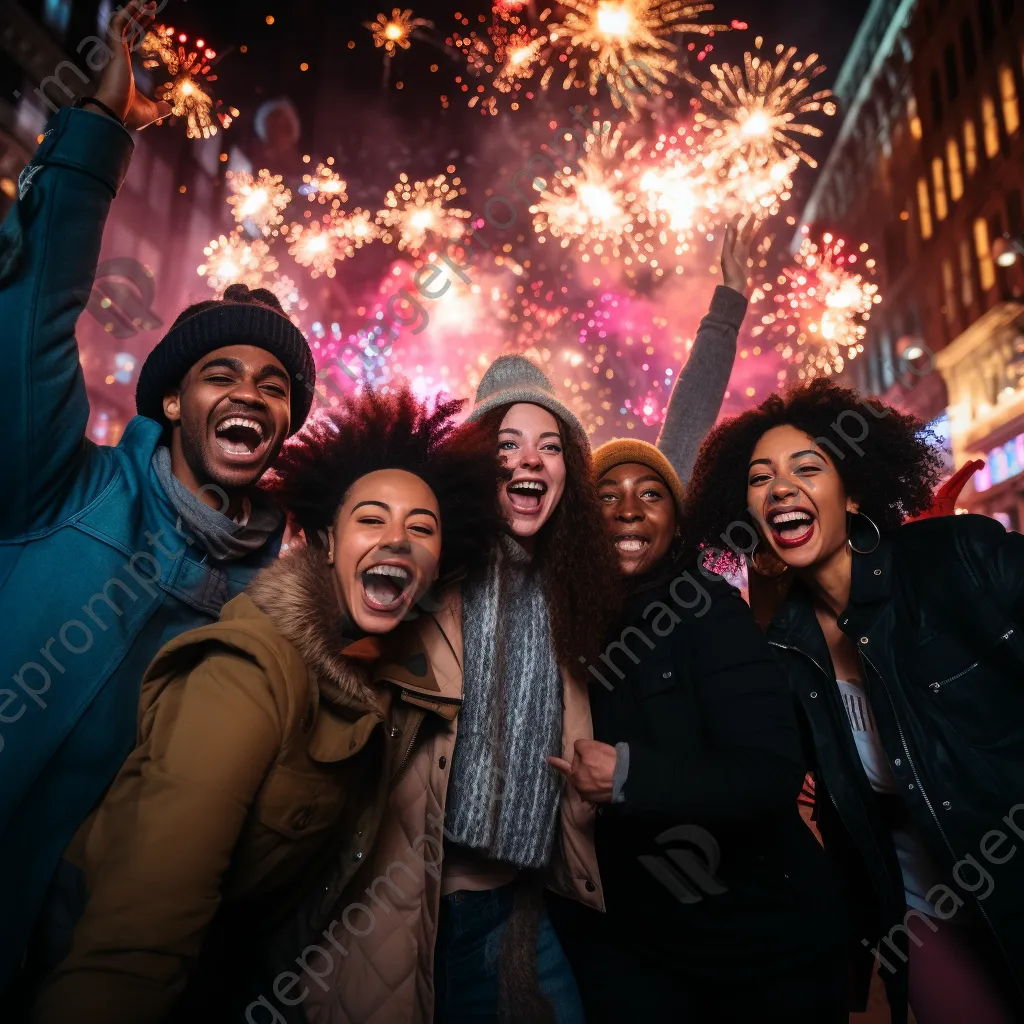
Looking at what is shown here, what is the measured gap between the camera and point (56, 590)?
2.14m

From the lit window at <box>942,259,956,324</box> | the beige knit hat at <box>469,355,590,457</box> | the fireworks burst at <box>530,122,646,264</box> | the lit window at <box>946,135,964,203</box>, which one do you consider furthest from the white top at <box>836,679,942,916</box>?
the lit window at <box>946,135,964,203</box>

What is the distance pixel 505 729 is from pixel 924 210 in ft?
122

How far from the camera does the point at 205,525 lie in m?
2.46

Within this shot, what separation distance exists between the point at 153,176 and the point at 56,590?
3174 cm

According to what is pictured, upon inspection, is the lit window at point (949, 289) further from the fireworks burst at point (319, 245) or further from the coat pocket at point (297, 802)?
the coat pocket at point (297, 802)

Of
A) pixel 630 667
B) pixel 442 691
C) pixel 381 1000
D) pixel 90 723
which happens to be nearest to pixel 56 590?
pixel 90 723

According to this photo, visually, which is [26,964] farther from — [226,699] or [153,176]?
[153,176]

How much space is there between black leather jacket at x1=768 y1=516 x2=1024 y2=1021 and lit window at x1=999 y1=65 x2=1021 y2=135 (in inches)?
1173

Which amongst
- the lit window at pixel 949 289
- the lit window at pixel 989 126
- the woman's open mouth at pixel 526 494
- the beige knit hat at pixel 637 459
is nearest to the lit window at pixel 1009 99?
the lit window at pixel 989 126

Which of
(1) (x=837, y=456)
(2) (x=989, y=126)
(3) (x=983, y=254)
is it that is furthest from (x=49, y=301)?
(2) (x=989, y=126)

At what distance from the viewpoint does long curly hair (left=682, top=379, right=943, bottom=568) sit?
3.10 meters

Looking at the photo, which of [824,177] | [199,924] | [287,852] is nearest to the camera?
[199,924]

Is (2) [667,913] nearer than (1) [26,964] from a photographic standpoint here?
No

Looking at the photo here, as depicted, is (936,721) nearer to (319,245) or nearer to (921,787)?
(921,787)
